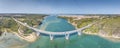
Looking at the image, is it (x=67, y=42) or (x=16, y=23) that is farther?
(x=16, y=23)

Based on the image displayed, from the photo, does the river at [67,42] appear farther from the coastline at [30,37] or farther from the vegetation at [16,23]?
the vegetation at [16,23]

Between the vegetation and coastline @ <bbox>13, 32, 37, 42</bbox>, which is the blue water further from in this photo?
the vegetation

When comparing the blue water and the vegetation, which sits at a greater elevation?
the vegetation

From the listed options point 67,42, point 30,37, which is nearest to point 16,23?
point 30,37

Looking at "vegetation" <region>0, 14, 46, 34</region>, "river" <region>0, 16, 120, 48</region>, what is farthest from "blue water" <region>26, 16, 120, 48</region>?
"vegetation" <region>0, 14, 46, 34</region>

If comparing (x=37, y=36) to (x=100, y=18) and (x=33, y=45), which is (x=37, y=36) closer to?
(x=33, y=45)

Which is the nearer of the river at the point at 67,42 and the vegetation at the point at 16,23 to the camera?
the river at the point at 67,42

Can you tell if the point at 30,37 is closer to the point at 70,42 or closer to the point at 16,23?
the point at 16,23

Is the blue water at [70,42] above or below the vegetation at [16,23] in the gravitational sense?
below

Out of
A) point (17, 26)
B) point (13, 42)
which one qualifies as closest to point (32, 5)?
point (17, 26)

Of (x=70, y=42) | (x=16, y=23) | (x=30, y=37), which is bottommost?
(x=70, y=42)

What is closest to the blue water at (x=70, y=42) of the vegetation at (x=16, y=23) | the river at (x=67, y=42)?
the river at (x=67, y=42)

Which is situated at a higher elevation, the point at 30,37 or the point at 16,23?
the point at 16,23
